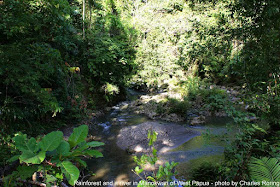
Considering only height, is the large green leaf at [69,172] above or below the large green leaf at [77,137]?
below

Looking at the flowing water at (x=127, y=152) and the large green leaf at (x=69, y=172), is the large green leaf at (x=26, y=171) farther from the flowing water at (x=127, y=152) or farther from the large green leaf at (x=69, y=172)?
the flowing water at (x=127, y=152)

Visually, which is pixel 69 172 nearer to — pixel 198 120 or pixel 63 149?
pixel 63 149

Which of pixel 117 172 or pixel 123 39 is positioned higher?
pixel 123 39

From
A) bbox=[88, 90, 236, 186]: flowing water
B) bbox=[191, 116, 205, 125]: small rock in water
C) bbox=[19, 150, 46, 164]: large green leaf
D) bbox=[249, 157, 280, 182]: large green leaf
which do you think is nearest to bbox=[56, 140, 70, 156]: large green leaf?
bbox=[19, 150, 46, 164]: large green leaf

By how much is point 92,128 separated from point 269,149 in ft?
19.4

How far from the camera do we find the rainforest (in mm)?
1584

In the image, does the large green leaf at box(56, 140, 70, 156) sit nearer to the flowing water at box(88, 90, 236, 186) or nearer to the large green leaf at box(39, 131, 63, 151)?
the large green leaf at box(39, 131, 63, 151)

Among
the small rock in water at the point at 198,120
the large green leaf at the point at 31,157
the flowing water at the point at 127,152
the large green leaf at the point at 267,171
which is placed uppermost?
the large green leaf at the point at 31,157

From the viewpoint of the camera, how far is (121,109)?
992 centimetres

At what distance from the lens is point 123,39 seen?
1088 cm

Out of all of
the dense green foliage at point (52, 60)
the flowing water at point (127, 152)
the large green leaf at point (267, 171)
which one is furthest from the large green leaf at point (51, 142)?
the dense green foliage at point (52, 60)

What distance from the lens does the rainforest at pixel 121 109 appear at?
1.58m

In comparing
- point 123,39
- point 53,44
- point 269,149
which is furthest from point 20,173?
point 123,39

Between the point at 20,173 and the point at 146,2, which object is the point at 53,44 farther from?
the point at 146,2
